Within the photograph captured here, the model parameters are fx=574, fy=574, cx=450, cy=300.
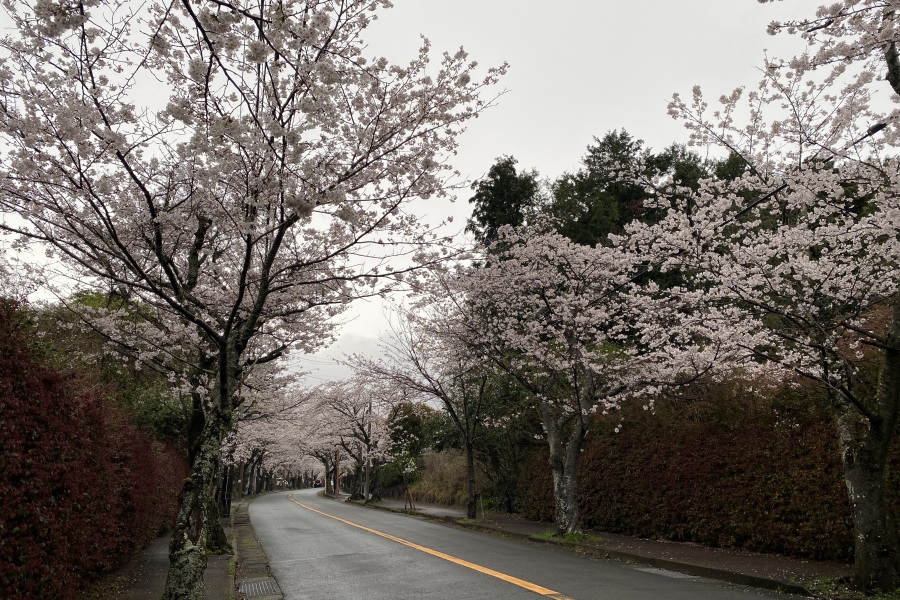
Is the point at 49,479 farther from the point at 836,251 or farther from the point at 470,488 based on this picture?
the point at 470,488

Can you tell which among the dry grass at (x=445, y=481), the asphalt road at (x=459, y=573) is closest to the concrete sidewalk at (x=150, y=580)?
the asphalt road at (x=459, y=573)

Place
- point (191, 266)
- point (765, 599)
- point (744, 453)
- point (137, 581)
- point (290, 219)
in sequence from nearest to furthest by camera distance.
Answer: point (290, 219), point (765, 599), point (137, 581), point (191, 266), point (744, 453)

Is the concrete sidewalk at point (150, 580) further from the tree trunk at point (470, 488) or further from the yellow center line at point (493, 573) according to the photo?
the tree trunk at point (470, 488)

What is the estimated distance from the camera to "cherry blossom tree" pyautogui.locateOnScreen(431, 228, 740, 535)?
1230cm

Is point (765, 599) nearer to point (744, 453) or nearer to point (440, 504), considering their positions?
point (744, 453)

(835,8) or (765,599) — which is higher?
(835,8)

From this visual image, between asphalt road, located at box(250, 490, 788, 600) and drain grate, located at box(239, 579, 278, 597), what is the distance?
0.19 meters

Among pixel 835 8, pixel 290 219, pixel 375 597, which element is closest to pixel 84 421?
pixel 290 219

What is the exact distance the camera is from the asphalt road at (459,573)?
696 cm

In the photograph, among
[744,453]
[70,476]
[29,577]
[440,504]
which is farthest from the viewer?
[440,504]

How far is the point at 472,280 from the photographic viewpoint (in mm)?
16359

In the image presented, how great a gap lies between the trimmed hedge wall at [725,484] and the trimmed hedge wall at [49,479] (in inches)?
390

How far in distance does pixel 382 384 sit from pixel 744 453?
17.6 m

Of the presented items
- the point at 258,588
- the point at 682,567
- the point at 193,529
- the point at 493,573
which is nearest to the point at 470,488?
the point at 682,567
